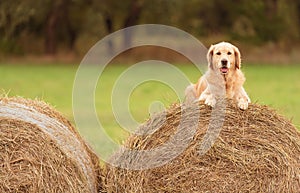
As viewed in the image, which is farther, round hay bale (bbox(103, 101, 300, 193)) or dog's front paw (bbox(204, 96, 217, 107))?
dog's front paw (bbox(204, 96, 217, 107))

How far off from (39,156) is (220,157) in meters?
1.68

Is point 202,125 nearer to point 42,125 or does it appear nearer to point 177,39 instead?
point 42,125

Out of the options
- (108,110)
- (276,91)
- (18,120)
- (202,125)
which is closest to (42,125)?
(18,120)

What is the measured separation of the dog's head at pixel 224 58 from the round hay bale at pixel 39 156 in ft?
5.31

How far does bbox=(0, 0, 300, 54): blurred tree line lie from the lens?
34.8m

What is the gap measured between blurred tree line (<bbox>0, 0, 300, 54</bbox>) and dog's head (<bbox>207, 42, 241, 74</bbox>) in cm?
2728

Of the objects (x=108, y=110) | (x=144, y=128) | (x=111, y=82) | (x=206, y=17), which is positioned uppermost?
(x=206, y=17)

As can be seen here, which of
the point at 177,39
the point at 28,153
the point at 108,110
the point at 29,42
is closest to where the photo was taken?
the point at 28,153

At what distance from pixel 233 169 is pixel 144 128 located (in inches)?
36.8

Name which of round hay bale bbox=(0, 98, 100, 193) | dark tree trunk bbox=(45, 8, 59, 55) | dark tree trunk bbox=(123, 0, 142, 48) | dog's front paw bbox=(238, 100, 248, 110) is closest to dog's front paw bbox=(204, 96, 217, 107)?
dog's front paw bbox=(238, 100, 248, 110)

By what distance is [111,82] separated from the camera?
25984mm

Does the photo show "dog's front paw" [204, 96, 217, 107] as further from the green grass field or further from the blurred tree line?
the blurred tree line

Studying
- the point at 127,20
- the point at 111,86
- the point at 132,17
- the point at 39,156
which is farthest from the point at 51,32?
the point at 39,156

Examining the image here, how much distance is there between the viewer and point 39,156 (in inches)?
247
